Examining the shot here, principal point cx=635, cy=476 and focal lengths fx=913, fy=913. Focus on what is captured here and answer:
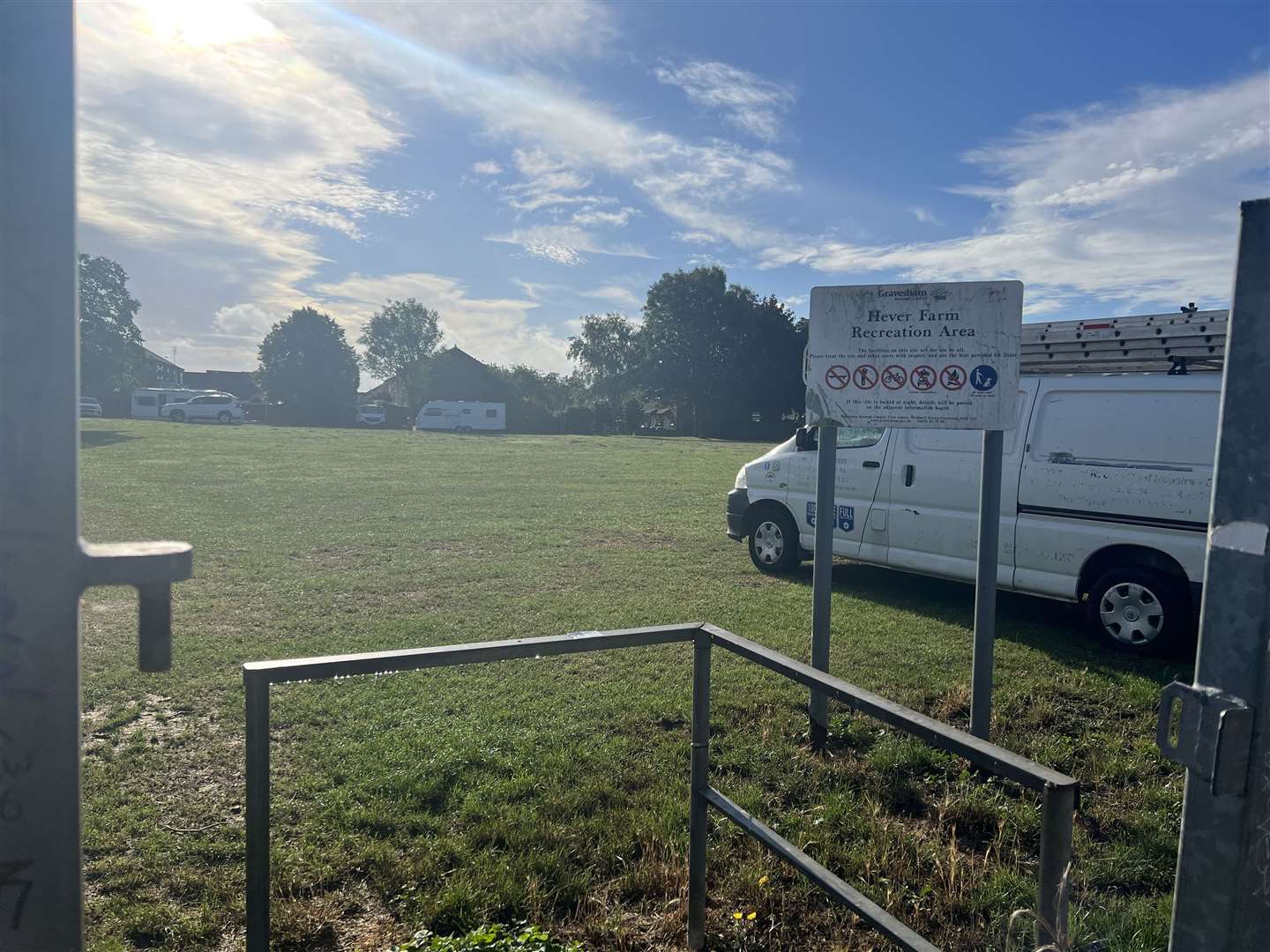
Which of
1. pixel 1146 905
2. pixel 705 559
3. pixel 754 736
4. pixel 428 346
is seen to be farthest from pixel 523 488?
pixel 428 346

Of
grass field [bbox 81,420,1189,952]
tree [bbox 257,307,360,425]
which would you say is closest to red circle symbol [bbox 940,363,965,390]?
grass field [bbox 81,420,1189,952]

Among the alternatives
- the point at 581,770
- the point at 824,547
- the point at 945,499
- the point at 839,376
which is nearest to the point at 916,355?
the point at 839,376

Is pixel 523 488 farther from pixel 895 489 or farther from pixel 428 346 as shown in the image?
pixel 428 346

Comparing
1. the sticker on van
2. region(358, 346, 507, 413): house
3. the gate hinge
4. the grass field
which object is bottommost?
the grass field

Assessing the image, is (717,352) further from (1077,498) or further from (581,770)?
(581,770)

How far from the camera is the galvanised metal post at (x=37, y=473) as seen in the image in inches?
45.9

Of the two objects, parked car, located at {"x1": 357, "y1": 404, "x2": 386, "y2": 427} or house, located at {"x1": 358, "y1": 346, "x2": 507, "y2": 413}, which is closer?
parked car, located at {"x1": 357, "y1": 404, "x2": 386, "y2": 427}

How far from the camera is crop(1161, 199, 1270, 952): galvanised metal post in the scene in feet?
4.83

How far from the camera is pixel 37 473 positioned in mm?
1181

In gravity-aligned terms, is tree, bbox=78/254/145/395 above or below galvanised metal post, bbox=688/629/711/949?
above

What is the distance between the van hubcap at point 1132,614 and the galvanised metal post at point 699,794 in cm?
504

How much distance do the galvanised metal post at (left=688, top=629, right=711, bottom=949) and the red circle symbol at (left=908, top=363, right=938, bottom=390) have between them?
103 inches

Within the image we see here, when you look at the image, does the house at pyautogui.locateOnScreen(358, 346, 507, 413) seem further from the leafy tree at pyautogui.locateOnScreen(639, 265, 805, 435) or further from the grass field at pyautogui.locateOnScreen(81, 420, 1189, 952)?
the grass field at pyautogui.locateOnScreen(81, 420, 1189, 952)

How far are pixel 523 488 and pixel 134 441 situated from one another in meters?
17.9
